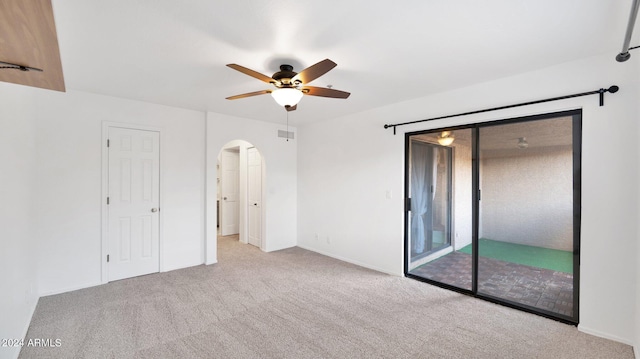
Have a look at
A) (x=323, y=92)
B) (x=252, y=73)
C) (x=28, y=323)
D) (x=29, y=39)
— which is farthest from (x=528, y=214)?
(x=28, y=323)

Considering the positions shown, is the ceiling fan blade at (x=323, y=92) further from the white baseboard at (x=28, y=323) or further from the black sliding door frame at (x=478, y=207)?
the white baseboard at (x=28, y=323)

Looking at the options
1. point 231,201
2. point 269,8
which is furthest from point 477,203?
point 231,201

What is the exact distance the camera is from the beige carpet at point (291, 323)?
229cm

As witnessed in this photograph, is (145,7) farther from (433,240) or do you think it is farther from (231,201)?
(231,201)

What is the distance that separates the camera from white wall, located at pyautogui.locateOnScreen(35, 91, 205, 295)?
3297mm

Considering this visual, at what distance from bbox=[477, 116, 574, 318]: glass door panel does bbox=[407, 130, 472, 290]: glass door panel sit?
21cm

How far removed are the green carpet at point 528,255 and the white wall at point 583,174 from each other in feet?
0.66

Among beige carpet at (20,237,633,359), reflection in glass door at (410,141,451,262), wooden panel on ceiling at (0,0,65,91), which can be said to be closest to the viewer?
wooden panel on ceiling at (0,0,65,91)

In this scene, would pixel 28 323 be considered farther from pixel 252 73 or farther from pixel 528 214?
pixel 528 214

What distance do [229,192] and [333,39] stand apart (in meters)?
5.58

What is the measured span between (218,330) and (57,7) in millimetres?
2750

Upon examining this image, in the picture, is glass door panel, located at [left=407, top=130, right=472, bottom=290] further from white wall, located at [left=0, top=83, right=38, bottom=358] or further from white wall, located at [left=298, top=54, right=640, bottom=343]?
white wall, located at [left=0, top=83, right=38, bottom=358]

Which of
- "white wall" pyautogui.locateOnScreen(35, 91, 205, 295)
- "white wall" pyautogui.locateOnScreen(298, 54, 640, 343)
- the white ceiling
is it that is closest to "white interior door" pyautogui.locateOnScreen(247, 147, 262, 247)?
"white wall" pyautogui.locateOnScreen(298, 54, 640, 343)

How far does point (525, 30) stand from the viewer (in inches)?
83.5
